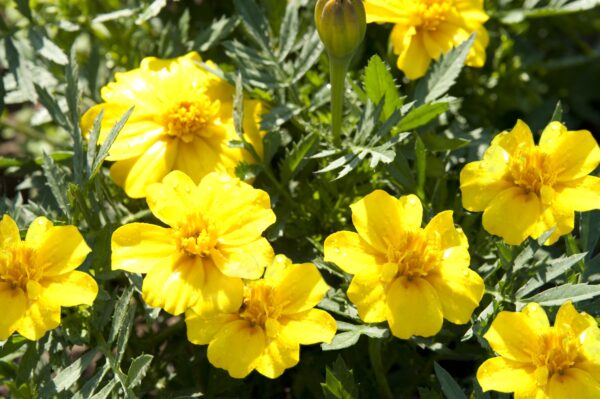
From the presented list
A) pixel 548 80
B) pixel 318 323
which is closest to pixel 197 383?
pixel 318 323

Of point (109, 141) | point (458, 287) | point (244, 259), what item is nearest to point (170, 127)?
point (109, 141)

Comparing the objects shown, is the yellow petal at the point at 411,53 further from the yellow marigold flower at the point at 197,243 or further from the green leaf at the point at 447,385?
the green leaf at the point at 447,385

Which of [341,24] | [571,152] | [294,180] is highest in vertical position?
[341,24]

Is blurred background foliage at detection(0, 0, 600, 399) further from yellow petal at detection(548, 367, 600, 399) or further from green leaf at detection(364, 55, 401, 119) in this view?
yellow petal at detection(548, 367, 600, 399)

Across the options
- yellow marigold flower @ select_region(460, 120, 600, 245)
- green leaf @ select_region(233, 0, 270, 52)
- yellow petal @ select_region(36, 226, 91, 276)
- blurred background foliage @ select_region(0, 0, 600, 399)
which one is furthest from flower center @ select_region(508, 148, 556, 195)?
yellow petal @ select_region(36, 226, 91, 276)

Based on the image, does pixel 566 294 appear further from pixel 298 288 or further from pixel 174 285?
pixel 174 285

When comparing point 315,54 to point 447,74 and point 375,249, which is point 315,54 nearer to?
point 447,74

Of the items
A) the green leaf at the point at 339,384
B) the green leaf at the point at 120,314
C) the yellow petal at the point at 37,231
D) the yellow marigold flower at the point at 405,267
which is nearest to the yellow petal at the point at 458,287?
the yellow marigold flower at the point at 405,267
